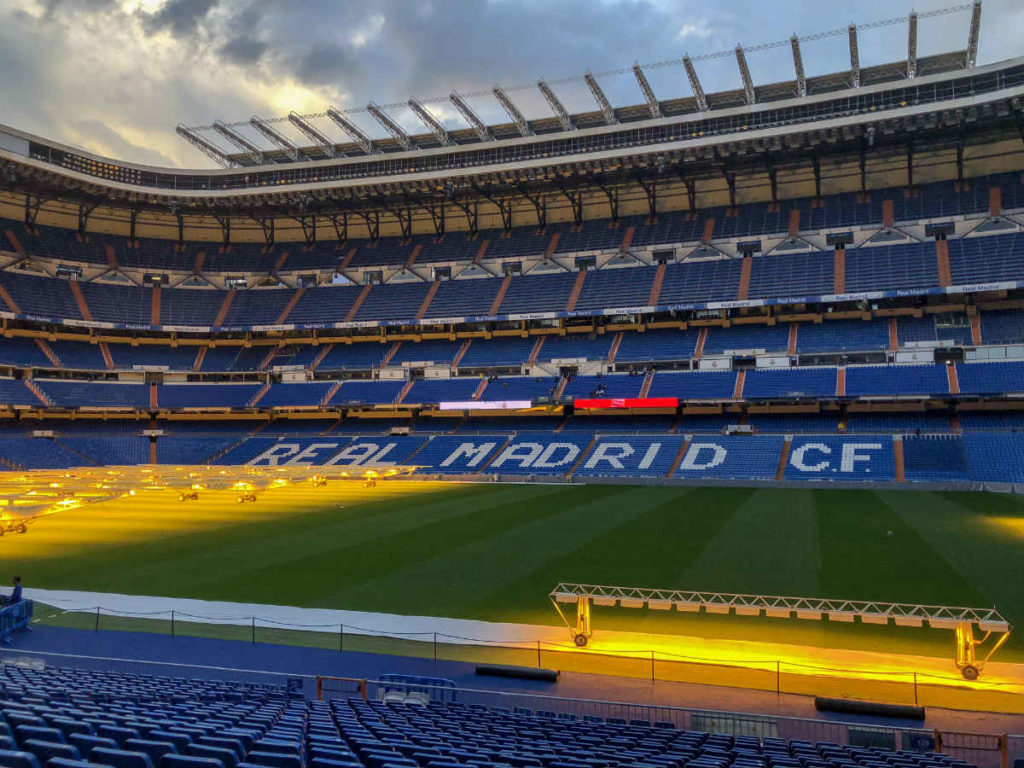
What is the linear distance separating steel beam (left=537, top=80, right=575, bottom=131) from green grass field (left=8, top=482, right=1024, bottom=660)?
1057 inches

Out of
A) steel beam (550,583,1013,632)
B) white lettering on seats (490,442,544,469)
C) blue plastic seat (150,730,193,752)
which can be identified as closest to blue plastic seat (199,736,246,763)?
blue plastic seat (150,730,193,752)

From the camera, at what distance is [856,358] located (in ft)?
161

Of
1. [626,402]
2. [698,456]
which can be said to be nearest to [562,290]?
[626,402]

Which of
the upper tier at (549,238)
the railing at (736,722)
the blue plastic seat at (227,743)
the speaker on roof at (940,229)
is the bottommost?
the railing at (736,722)

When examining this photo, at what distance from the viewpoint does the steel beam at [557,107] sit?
46.3 m

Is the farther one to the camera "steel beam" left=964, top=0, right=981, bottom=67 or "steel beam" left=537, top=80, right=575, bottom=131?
"steel beam" left=537, top=80, right=575, bottom=131

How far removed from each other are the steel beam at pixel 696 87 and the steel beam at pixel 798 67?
5831mm

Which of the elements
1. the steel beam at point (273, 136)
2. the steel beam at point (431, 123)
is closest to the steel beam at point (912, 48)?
the steel beam at point (431, 123)

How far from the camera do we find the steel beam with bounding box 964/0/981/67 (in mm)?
39400

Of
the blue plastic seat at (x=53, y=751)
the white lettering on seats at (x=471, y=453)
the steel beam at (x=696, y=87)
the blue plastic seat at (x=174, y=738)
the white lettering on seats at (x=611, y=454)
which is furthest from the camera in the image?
the white lettering on seats at (x=471, y=453)

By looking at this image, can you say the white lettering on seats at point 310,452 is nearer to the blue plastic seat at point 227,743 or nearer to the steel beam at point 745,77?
the steel beam at point 745,77

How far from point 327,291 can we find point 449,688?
2299 inches

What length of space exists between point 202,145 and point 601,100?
3057 centimetres

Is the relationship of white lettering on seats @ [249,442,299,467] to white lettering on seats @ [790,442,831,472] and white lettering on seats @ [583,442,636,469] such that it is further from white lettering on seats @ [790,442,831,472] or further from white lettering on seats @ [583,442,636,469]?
white lettering on seats @ [790,442,831,472]
